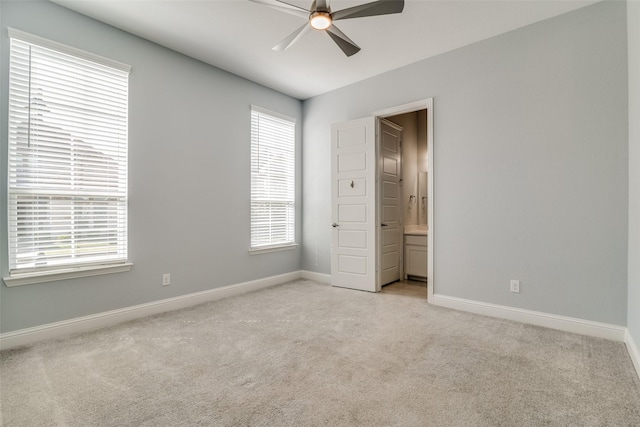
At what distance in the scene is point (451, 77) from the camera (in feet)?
11.7

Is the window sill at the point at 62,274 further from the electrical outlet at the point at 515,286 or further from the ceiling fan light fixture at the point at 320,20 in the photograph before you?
the electrical outlet at the point at 515,286

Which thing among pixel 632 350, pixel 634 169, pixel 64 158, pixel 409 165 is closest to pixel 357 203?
pixel 409 165

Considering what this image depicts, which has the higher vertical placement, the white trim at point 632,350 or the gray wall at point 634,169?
the gray wall at point 634,169

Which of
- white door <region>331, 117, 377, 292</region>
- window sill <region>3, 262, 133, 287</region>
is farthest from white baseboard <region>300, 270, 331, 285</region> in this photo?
window sill <region>3, 262, 133, 287</region>

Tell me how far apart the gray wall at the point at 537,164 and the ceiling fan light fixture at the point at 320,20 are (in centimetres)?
194

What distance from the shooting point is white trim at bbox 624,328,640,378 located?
210cm

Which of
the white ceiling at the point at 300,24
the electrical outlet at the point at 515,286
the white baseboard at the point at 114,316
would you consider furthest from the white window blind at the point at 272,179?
the electrical outlet at the point at 515,286

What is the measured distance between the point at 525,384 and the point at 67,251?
150 inches

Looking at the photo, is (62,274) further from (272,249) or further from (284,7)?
(284,7)

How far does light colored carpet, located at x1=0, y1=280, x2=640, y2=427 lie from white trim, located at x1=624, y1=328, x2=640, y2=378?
2.4 inches

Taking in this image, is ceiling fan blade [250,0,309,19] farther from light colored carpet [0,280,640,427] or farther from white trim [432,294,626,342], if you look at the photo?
white trim [432,294,626,342]

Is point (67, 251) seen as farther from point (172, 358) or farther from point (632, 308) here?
point (632, 308)

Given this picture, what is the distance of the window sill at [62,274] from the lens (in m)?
2.50

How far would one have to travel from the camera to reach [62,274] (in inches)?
107
